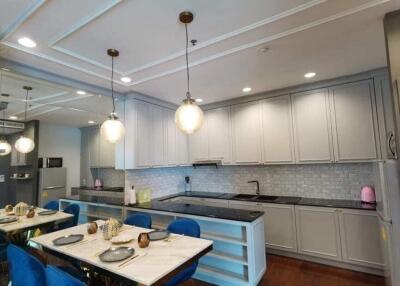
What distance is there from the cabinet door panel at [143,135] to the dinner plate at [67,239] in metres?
1.56

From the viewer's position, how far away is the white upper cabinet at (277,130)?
3523mm

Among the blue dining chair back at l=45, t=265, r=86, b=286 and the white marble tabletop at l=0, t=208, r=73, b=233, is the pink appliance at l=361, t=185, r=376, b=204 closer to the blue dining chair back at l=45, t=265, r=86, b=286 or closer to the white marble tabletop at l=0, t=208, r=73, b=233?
the blue dining chair back at l=45, t=265, r=86, b=286

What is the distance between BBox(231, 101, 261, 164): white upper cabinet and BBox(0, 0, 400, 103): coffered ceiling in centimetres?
88

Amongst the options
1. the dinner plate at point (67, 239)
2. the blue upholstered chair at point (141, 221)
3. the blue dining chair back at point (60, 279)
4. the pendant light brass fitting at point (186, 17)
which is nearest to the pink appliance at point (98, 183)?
the blue upholstered chair at point (141, 221)

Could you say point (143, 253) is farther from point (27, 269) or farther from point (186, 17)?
point (186, 17)

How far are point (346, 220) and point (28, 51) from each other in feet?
14.2

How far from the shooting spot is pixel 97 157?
12.8 ft

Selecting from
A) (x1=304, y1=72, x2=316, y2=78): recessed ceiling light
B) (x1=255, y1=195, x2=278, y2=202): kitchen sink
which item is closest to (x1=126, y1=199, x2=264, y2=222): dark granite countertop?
(x1=255, y1=195, x2=278, y2=202): kitchen sink

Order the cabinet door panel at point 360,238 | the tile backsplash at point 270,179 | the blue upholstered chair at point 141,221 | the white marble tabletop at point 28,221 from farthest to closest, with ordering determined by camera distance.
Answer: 1. the tile backsplash at point 270,179
2. the cabinet door panel at point 360,238
3. the blue upholstered chair at point 141,221
4. the white marble tabletop at point 28,221

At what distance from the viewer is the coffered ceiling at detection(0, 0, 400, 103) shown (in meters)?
1.68

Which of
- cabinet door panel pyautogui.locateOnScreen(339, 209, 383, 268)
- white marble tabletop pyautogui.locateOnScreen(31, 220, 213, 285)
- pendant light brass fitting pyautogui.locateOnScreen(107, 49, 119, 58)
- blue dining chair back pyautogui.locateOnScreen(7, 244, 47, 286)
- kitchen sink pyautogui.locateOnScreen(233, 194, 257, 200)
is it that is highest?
pendant light brass fitting pyautogui.locateOnScreen(107, 49, 119, 58)

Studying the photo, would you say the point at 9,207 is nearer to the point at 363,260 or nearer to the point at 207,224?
the point at 207,224

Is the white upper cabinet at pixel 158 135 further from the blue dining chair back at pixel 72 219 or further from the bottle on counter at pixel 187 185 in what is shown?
the blue dining chair back at pixel 72 219

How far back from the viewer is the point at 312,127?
3334 millimetres
